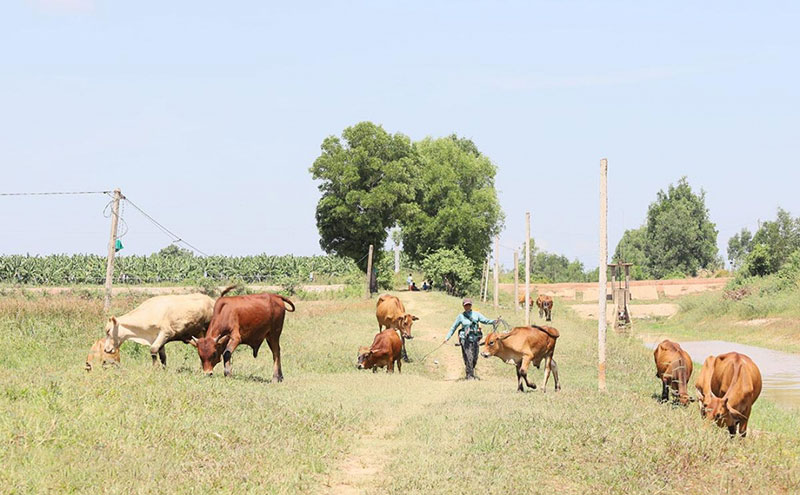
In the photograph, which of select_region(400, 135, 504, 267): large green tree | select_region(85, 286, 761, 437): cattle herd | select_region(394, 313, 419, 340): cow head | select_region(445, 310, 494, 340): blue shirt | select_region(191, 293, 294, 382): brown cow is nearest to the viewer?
select_region(191, 293, 294, 382): brown cow

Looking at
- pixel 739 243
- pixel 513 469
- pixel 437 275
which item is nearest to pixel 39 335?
pixel 513 469

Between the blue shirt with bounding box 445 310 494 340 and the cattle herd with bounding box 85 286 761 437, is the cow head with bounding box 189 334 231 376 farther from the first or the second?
the blue shirt with bounding box 445 310 494 340

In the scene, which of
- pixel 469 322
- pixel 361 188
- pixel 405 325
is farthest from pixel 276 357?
pixel 361 188

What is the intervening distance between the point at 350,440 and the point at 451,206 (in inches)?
2441

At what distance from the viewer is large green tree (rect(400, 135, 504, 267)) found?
7306 centimetres

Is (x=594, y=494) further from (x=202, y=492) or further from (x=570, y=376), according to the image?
(x=570, y=376)

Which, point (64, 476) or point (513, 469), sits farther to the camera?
point (513, 469)

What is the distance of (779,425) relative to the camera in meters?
18.5

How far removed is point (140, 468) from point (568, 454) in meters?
5.72

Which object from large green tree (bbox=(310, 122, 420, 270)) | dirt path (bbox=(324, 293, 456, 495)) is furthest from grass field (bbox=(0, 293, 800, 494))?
large green tree (bbox=(310, 122, 420, 270))

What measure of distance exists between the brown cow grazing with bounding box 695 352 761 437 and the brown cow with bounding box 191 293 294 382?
8.82 m

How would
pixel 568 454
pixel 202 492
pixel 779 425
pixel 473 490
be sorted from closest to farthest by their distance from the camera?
pixel 202 492, pixel 473 490, pixel 568 454, pixel 779 425

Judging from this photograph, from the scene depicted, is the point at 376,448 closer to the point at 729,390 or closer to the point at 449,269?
the point at 729,390

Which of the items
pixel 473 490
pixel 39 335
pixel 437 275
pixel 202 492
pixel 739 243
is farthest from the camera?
pixel 739 243
